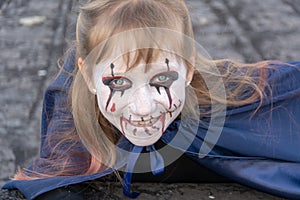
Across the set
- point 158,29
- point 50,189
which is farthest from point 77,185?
point 158,29

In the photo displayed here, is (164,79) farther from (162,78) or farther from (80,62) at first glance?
(80,62)

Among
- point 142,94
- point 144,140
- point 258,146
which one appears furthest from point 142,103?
point 258,146

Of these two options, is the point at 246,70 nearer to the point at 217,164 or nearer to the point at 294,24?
the point at 217,164

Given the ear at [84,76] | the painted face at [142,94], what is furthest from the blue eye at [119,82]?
the ear at [84,76]

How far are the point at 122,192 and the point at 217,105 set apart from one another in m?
0.30

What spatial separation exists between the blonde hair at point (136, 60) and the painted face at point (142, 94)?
0.04 meters

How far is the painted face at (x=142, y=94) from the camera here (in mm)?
1224

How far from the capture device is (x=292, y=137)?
1.49m

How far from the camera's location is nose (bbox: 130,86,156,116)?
121cm

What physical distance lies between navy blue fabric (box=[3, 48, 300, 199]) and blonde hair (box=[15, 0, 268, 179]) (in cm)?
3

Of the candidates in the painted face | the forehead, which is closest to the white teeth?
the painted face

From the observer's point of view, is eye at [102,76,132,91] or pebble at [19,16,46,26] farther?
pebble at [19,16,46,26]

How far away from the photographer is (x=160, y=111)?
126 cm

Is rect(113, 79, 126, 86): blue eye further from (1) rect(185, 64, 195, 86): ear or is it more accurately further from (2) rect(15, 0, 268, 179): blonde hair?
(1) rect(185, 64, 195, 86): ear
